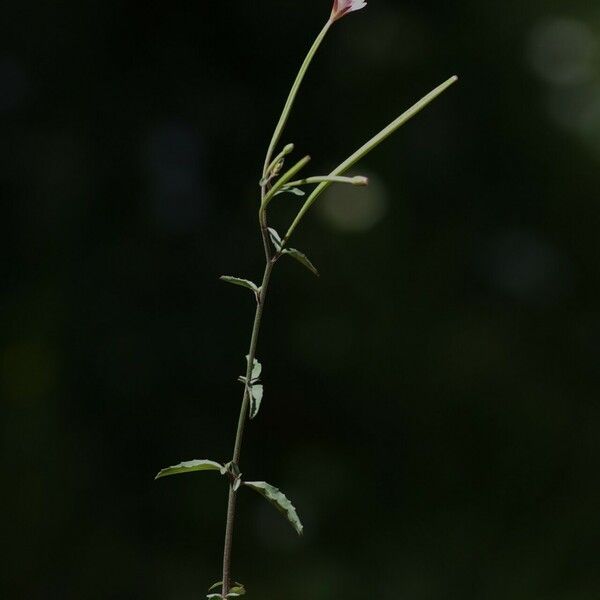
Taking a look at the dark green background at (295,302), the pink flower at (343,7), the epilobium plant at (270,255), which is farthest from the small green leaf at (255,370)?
the dark green background at (295,302)

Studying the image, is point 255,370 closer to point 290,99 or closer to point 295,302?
point 290,99

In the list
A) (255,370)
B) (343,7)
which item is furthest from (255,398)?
(343,7)

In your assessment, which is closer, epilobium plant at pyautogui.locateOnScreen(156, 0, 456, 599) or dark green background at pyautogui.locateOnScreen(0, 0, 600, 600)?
epilobium plant at pyautogui.locateOnScreen(156, 0, 456, 599)

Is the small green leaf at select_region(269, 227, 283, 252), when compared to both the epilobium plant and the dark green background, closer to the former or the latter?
the epilobium plant

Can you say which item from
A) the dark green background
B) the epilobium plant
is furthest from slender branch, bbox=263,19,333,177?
the dark green background

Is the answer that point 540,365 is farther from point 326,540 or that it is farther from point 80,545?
point 80,545

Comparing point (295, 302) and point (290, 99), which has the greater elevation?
point (290, 99)

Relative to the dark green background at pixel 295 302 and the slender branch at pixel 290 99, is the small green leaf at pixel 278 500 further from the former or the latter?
the dark green background at pixel 295 302

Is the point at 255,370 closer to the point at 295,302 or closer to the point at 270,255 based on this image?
the point at 270,255

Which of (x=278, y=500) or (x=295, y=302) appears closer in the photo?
(x=278, y=500)

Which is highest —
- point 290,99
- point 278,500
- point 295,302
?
point 290,99
